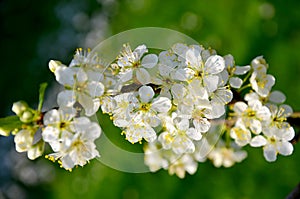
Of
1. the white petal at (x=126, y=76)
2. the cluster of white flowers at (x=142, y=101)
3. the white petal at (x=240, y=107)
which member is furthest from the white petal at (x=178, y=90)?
the white petal at (x=240, y=107)

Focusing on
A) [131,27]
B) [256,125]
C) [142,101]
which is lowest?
[131,27]

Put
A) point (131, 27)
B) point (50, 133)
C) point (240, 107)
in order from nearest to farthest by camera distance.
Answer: point (50, 133) → point (240, 107) → point (131, 27)

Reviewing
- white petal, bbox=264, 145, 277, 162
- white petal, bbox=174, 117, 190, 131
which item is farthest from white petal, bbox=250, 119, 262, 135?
white petal, bbox=174, 117, 190, 131

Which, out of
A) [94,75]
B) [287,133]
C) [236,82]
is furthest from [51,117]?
[287,133]

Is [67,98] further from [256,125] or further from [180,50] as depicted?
[256,125]

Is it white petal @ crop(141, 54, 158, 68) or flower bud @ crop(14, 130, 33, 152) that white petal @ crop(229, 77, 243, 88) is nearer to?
white petal @ crop(141, 54, 158, 68)

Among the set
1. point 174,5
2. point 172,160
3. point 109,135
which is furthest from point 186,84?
point 174,5
